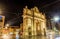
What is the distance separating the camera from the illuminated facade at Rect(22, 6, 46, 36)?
2529 millimetres

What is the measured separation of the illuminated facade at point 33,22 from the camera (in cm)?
253

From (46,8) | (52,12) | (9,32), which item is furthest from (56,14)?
(9,32)

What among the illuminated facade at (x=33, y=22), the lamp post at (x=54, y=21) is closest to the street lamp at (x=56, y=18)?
the lamp post at (x=54, y=21)

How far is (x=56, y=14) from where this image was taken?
3061 millimetres

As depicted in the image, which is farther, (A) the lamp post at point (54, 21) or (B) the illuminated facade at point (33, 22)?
(A) the lamp post at point (54, 21)

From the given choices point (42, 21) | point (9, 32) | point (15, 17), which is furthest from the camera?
point (42, 21)

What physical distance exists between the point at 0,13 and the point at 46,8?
4.44ft

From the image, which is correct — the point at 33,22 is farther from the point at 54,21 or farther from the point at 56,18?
the point at 56,18

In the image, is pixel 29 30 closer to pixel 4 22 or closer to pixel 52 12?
pixel 4 22

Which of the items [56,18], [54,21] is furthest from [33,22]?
[56,18]

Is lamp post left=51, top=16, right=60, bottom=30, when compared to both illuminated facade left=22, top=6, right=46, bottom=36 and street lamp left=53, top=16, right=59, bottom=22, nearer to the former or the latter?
street lamp left=53, top=16, right=59, bottom=22

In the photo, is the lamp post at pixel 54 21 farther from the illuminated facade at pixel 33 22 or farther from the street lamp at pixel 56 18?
the illuminated facade at pixel 33 22

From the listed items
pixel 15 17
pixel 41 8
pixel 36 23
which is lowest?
pixel 36 23

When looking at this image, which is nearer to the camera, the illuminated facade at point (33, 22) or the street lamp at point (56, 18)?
the illuminated facade at point (33, 22)
